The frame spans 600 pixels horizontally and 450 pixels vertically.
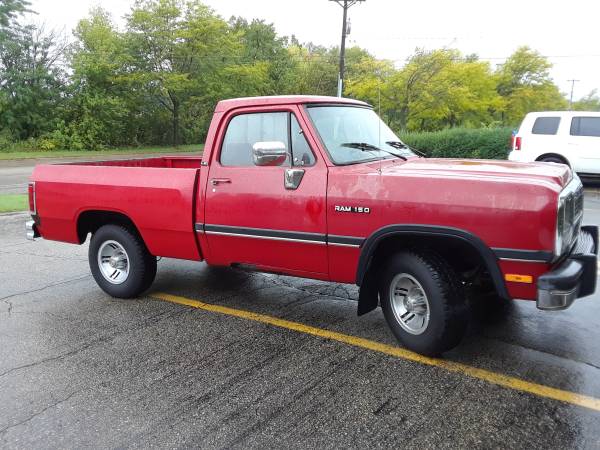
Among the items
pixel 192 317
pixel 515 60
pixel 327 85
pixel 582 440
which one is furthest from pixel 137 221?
pixel 327 85

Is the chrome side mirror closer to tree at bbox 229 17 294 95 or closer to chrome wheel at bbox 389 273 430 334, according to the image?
chrome wheel at bbox 389 273 430 334

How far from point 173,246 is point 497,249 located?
3036 mm

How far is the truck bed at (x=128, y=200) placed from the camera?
15.6 ft

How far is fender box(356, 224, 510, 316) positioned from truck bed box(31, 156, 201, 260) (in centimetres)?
176

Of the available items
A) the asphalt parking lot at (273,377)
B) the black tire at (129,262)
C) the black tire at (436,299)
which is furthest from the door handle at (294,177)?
the black tire at (129,262)

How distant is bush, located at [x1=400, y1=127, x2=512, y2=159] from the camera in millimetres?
17250

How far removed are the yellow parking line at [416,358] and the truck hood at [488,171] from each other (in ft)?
4.45

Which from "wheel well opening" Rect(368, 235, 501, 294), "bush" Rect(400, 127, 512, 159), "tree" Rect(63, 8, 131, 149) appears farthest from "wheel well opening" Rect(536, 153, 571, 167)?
"tree" Rect(63, 8, 131, 149)

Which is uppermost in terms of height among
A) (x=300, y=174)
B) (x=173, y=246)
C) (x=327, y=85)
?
(x=327, y=85)

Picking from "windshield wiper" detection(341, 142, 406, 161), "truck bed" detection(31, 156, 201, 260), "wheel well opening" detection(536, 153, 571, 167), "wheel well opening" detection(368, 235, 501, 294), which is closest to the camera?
"wheel well opening" detection(368, 235, 501, 294)

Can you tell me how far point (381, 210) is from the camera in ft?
12.1

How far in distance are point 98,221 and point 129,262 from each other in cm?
75

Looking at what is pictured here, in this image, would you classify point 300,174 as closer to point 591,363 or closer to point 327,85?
point 591,363

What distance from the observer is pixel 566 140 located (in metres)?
13.0
